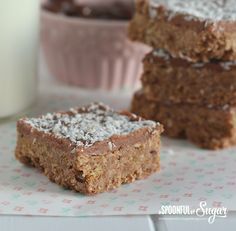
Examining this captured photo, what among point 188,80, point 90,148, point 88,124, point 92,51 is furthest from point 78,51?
point 90,148

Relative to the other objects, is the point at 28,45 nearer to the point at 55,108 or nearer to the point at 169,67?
the point at 55,108

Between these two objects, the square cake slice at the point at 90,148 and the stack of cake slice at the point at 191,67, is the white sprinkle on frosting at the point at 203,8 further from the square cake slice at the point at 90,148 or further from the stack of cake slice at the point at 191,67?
the square cake slice at the point at 90,148

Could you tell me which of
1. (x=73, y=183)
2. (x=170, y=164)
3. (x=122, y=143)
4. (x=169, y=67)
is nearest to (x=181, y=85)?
(x=169, y=67)

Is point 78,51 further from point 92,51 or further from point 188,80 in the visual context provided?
Answer: point 188,80

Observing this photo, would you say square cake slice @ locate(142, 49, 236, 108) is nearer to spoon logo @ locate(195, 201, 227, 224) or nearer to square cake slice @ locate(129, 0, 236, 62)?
square cake slice @ locate(129, 0, 236, 62)

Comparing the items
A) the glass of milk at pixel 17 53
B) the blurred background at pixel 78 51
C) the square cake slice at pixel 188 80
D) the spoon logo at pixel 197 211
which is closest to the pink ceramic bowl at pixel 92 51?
the blurred background at pixel 78 51

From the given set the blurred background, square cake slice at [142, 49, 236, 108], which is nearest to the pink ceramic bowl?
the blurred background
